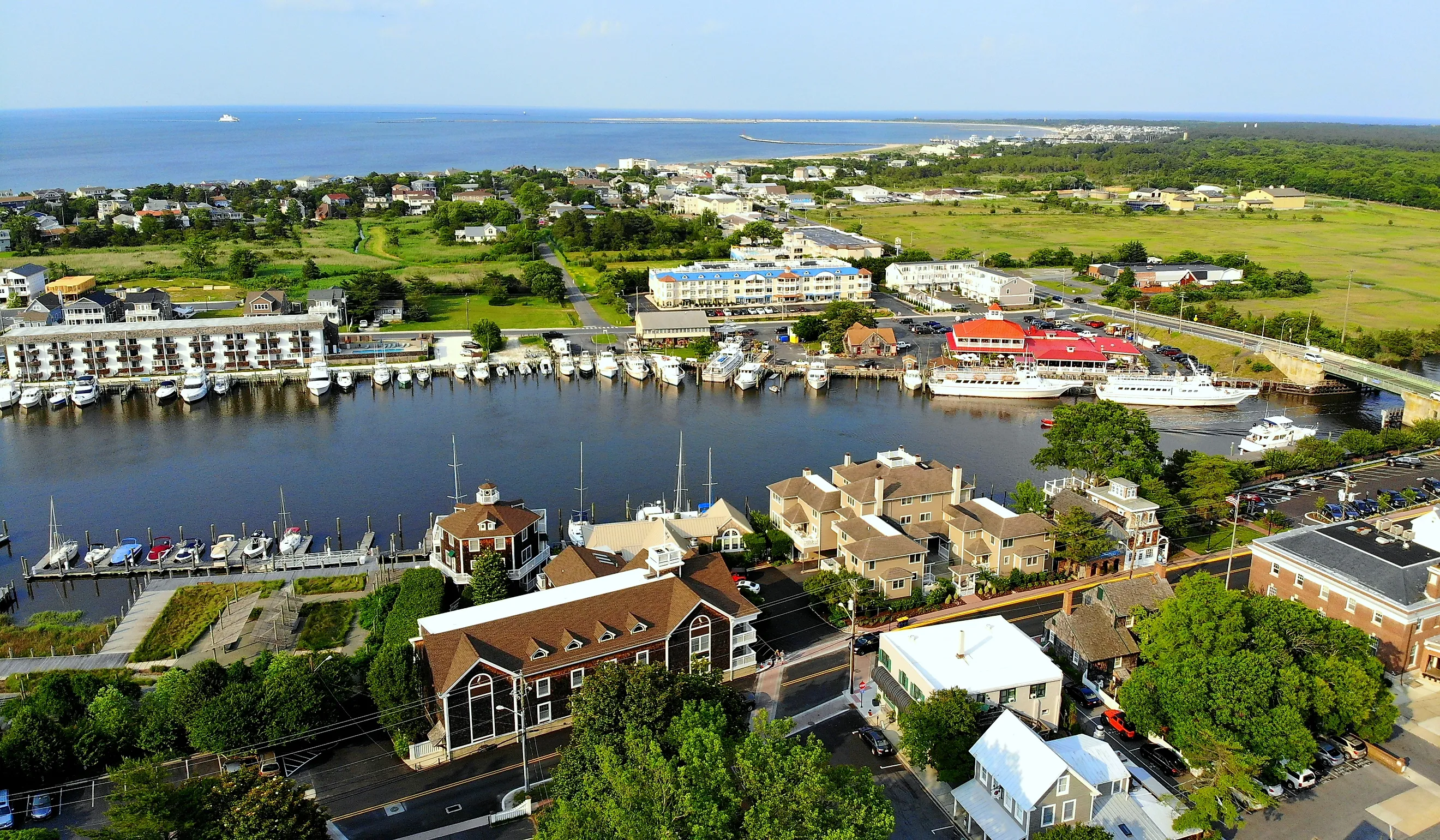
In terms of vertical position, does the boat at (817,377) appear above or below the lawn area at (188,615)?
above

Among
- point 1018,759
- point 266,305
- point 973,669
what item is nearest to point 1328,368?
point 973,669

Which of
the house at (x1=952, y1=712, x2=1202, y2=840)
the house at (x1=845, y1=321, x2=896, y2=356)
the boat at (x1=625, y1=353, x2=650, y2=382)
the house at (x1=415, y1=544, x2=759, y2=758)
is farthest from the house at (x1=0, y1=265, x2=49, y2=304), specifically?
the house at (x1=952, y1=712, x2=1202, y2=840)

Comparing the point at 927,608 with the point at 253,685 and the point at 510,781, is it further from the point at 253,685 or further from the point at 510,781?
the point at 253,685

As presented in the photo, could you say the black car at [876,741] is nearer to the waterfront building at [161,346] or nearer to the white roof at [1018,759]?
the white roof at [1018,759]

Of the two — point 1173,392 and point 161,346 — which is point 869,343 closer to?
point 1173,392

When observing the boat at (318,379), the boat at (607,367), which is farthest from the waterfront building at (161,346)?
the boat at (607,367)
